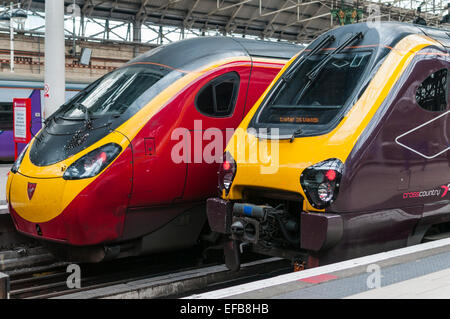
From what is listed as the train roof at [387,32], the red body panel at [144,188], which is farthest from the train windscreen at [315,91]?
the red body panel at [144,188]

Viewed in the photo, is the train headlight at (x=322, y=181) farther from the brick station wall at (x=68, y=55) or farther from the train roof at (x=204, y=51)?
the brick station wall at (x=68, y=55)

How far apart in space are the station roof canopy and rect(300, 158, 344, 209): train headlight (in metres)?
20.8

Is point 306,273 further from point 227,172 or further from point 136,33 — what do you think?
point 136,33

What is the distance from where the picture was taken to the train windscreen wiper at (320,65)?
589 cm

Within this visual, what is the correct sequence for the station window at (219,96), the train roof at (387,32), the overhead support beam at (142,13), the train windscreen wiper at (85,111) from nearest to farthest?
the train roof at (387,32) → the train windscreen wiper at (85,111) → the station window at (219,96) → the overhead support beam at (142,13)

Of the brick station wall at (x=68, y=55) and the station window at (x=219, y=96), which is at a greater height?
the brick station wall at (x=68, y=55)

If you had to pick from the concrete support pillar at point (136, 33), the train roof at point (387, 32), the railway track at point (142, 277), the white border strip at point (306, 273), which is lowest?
the railway track at point (142, 277)

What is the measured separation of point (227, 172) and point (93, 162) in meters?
1.37

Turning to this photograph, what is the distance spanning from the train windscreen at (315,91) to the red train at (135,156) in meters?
0.94

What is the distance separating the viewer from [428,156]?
18.5 feet

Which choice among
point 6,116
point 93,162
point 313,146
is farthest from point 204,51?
point 6,116

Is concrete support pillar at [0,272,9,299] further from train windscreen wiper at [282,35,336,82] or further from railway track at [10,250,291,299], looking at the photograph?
train windscreen wiper at [282,35,336,82]

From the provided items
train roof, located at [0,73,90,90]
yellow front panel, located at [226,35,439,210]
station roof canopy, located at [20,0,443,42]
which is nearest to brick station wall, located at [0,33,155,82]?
station roof canopy, located at [20,0,443,42]

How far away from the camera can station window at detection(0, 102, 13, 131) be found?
15585mm
